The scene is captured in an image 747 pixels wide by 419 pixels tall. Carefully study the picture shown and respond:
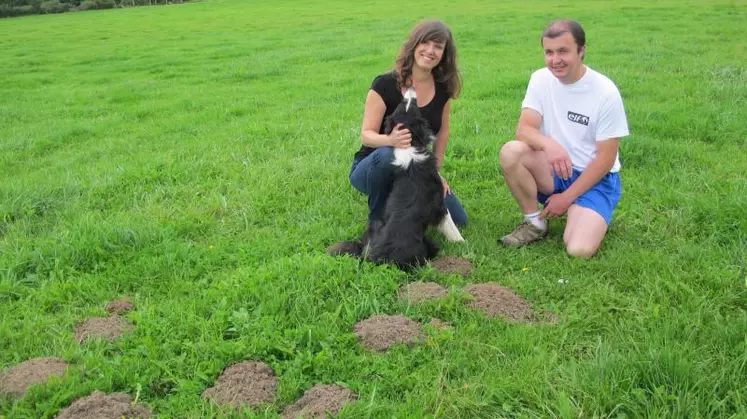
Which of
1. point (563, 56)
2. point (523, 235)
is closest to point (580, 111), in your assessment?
point (563, 56)

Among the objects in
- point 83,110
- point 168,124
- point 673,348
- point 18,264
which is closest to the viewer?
point 673,348

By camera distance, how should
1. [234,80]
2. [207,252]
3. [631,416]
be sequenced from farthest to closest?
[234,80], [207,252], [631,416]

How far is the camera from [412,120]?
457 centimetres

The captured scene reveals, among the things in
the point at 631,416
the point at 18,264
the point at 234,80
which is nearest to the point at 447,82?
the point at 631,416

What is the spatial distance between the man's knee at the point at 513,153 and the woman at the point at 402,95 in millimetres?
522

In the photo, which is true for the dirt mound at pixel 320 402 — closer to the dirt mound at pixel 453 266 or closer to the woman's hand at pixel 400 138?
the dirt mound at pixel 453 266

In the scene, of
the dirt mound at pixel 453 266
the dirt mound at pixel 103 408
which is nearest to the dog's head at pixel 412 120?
the dirt mound at pixel 453 266

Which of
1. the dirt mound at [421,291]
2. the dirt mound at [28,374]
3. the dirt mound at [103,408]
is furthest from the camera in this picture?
the dirt mound at [421,291]

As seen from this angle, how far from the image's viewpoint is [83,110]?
10.9 meters

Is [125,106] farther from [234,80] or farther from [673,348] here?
[673,348]

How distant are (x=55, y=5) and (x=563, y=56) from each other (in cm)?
5657

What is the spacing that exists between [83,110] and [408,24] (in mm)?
13710

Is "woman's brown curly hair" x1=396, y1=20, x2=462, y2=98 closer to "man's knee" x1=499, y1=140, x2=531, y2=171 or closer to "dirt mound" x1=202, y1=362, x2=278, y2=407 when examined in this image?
"man's knee" x1=499, y1=140, x2=531, y2=171

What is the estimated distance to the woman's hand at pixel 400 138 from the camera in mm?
4508
